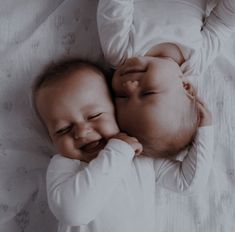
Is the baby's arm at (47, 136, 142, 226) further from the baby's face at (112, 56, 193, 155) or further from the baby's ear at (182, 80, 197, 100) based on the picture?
the baby's ear at (182, 80, 197, 100)

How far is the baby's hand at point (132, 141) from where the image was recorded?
3.75 feet

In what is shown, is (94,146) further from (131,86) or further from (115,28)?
(115,28)

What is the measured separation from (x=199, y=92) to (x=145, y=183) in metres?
0.33

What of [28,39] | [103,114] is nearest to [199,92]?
[103,114]

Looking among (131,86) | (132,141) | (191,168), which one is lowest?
(191,168)

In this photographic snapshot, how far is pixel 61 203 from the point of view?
110 cm

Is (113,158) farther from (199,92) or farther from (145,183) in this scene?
(199,92)

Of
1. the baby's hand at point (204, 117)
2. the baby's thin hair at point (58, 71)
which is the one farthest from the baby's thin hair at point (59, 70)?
the baby's hand at point (204, 117)

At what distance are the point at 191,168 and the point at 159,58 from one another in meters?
0.28

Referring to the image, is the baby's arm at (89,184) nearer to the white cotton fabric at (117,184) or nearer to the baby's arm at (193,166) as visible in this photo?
the white cotton fabric at (117,184)

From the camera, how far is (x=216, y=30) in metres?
1.35

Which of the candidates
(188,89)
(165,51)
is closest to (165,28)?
(165,51)

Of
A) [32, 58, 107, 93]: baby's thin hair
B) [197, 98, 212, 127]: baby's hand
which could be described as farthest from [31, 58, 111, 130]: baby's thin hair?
[197, 98, 212, 127]: baby's hand

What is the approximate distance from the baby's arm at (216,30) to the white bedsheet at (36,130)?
11.0 inches
